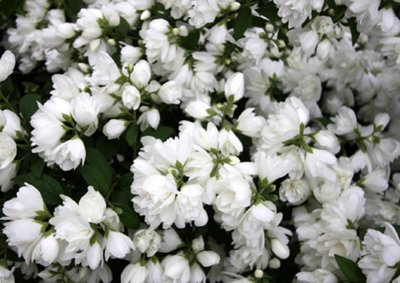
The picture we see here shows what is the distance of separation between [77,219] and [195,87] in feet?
2.20

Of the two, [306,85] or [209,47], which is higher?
[209,47]

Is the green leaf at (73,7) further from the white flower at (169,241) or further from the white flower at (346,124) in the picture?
the white flower at (346,124)

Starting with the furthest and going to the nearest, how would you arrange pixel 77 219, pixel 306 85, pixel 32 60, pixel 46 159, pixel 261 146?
pixel 32 60, pixel 306 85, pixel 261 146, pixel 46 159, pixel 77 219

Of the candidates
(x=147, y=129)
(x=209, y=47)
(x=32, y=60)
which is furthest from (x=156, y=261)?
(x=32, y=60)

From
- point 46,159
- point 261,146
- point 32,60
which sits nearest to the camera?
point 46,159

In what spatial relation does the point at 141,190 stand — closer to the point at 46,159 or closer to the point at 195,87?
the point at 46,159

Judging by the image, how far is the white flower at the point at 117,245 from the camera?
55.9 inches

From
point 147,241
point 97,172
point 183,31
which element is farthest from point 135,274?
point 183,31

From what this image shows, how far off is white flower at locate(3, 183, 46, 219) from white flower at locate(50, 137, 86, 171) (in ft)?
0.35

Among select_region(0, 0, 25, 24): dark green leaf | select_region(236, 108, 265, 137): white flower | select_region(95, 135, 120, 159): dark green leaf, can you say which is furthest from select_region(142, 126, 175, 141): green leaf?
Answer: select_region(0, 0, 25, 24): dark green leaf

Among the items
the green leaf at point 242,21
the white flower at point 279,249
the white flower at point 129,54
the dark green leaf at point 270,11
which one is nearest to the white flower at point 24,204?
the white flower at point 129,54

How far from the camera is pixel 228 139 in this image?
1.56m

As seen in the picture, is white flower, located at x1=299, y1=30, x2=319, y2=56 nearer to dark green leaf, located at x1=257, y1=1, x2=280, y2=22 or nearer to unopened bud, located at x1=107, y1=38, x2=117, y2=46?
dark green leaf, located at x1=257, y1=1, x2=280, y2=22

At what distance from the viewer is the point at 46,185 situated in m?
1.52
